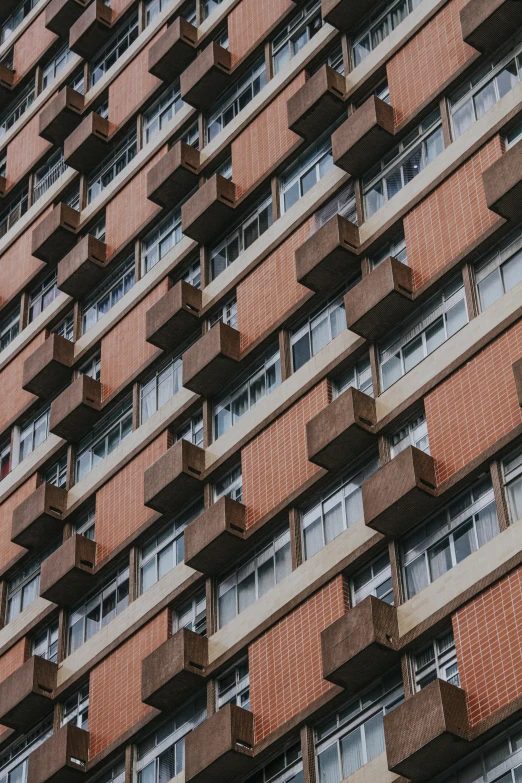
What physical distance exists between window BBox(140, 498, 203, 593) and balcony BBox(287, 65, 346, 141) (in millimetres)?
10771

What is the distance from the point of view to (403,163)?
4506cm

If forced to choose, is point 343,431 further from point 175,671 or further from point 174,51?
point 174,51

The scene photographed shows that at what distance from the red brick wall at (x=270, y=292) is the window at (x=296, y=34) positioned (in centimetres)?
718

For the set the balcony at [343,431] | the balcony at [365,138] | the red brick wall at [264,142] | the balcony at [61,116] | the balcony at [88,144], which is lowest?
the balcony at [343,431]

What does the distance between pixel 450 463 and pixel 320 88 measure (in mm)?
13912

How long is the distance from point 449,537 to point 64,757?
42.2 feet

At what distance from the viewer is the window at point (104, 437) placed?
50875 millimetres

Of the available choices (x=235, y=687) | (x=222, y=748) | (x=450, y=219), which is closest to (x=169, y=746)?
(x=235, y=687)

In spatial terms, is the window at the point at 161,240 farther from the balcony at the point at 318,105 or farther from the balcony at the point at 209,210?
the balcony at the point at 318,105

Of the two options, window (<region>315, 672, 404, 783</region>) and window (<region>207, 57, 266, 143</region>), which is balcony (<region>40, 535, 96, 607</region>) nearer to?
window (<region>315, 672, 404, 783</region>)

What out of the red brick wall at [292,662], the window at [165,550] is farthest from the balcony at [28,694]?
the red brick wall at [292,662]

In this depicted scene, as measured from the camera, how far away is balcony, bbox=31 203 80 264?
188 feet

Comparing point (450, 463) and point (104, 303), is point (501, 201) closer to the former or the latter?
point (450, 463)

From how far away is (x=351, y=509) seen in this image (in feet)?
135
